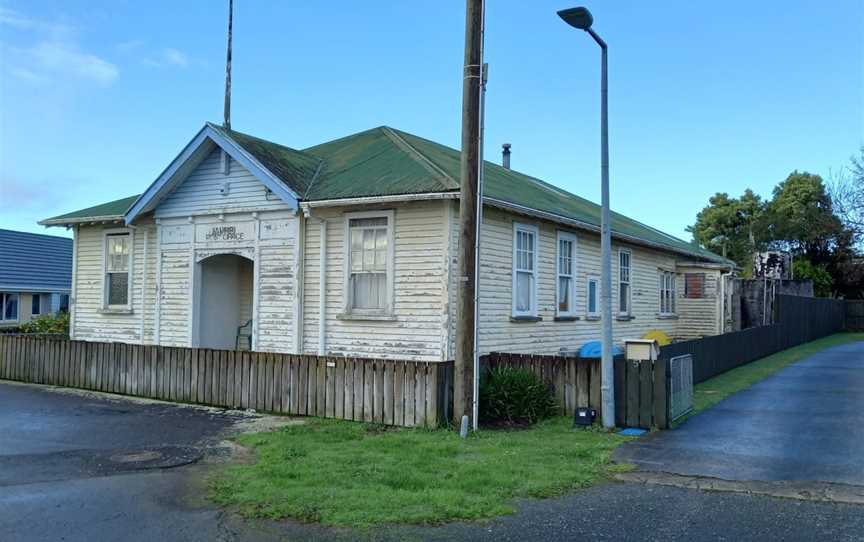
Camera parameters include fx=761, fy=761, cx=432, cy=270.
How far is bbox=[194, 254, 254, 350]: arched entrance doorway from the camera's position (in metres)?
17.6

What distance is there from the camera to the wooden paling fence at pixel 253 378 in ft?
38.3

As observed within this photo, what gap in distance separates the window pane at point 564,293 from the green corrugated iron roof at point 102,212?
426 inches

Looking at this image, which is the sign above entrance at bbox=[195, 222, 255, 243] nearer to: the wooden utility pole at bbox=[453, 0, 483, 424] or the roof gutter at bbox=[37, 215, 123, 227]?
the roof gutter at bbox=[37, 215, 123, 227]

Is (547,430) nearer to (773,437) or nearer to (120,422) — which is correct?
(773,437)

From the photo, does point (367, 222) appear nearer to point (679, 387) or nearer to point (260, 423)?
point (260, 423)

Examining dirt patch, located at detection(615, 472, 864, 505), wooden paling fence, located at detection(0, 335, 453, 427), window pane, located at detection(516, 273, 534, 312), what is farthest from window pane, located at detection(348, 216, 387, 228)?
dirt patch, located at detection(615, 472, 864, 505)

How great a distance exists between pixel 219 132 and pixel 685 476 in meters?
12.0

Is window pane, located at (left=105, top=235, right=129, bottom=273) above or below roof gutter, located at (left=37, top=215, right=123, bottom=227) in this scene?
below

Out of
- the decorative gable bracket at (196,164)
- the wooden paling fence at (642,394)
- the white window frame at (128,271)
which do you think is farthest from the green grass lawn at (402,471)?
the white window frame at (128,271)

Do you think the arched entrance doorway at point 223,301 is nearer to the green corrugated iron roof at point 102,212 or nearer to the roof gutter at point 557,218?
the green corrugated iron roof at point 102,212

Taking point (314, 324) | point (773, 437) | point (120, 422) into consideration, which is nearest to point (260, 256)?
point (314, 324)

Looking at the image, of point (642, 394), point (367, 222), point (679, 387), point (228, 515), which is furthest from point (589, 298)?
point (228, 515)

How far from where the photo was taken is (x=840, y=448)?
9688 mm

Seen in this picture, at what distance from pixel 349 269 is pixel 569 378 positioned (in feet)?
17.1
